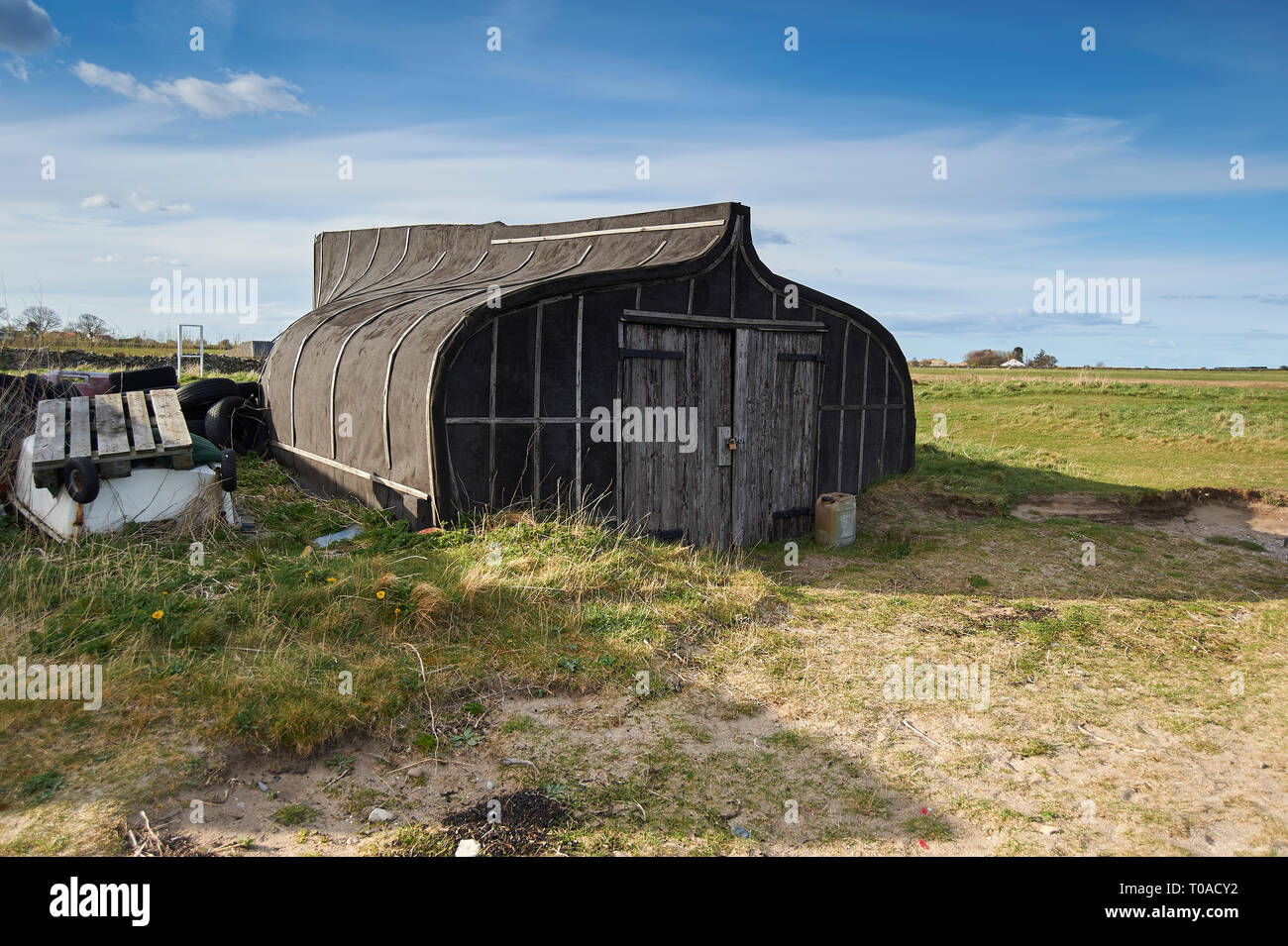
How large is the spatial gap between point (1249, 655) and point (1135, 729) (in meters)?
2.58

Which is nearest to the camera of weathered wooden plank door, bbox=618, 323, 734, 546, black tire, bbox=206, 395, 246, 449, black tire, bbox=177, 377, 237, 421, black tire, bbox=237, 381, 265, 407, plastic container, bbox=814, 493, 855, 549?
weathered wooden plank door, bbox=618, 323, 734, 546

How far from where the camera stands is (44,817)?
4.27 metres

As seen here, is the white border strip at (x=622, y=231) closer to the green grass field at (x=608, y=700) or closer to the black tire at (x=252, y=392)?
the green grass field at (x=608, y=700)

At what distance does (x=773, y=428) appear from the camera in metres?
11.5

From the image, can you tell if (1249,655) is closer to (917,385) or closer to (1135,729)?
(1135,729)

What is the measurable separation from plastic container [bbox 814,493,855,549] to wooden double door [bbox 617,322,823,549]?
0.42 meters

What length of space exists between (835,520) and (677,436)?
9.11 feet

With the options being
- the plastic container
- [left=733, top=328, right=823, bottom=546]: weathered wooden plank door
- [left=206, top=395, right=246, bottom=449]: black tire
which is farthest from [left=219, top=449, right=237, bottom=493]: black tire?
the plastic container

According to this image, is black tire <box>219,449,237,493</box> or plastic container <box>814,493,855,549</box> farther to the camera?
plastic container <box>814,493,855,549</box>

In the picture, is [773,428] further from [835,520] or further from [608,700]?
[608,700]

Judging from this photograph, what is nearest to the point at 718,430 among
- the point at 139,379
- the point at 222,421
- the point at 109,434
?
the point at 109,434

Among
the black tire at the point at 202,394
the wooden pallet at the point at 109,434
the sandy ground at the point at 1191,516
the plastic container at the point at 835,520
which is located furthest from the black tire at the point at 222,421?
the sandy ground at the point at 1191,516

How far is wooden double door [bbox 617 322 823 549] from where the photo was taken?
1003 centimetres

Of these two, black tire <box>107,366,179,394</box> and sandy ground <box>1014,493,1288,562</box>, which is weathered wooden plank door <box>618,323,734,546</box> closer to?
sandy ground <box>1014,493,1288,562</box>
